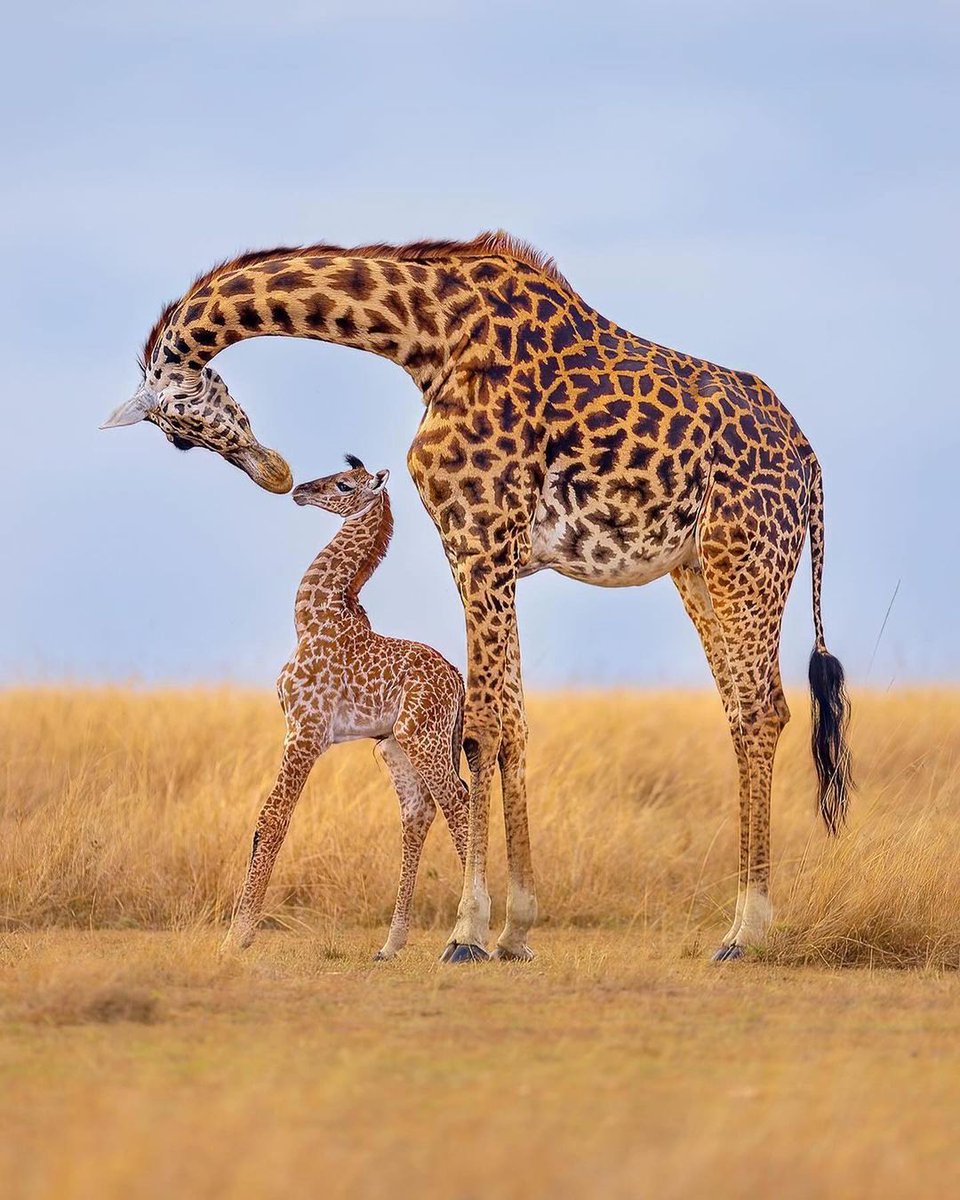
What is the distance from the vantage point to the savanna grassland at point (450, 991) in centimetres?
411

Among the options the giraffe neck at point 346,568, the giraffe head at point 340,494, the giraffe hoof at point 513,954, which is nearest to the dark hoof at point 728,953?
the giraffe hoof at point 513,954

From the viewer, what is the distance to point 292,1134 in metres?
4.22

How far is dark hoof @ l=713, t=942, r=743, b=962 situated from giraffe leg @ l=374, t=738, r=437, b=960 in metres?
1.51

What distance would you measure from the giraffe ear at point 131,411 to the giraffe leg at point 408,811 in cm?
211

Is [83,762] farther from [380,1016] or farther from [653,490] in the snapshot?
[380,1016]

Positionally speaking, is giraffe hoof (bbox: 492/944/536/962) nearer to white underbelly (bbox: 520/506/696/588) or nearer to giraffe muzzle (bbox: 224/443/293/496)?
white underbelly (bbox: 520/506/696/588)

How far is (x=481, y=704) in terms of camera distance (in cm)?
845

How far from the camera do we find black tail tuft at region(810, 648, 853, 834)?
9633 millimetres

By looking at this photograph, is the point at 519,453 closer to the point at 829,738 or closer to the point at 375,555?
the point at 375,555

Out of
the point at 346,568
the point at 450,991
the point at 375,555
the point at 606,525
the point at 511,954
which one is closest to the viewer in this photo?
the point at 450,991

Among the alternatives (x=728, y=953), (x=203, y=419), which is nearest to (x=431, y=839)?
(x=728, y=953)

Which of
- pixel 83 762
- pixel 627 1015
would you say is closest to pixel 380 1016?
pixel 627 1015

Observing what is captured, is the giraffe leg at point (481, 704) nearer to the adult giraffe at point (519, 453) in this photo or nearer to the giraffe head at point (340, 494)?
the adult giraffe at point (519, 453)

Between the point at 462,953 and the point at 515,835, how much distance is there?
2.28 feet
